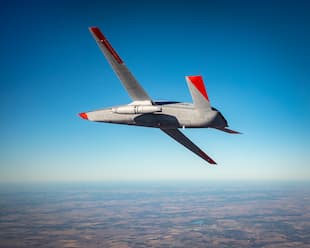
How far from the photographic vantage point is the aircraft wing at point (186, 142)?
56.5 ft

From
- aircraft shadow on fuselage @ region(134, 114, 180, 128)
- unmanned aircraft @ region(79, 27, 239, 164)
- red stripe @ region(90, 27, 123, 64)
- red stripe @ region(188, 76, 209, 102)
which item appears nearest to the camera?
red stripe @ region(188, 76, 209, 102)

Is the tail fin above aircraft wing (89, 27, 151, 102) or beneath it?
beneath

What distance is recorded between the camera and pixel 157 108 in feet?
45.9

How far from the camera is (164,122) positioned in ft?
47.4

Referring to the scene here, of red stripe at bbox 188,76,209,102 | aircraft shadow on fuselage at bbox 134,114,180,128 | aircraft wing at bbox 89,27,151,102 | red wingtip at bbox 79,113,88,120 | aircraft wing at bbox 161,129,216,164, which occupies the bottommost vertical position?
aircraft wing at bbox 161,129,216,164

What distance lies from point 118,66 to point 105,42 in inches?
48.6

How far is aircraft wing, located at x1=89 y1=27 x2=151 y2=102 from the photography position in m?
13.8

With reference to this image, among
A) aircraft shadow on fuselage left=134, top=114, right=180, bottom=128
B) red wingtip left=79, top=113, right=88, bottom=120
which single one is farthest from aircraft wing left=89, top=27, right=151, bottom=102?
red wingtip left=79, top=113, right=88, bottom=120

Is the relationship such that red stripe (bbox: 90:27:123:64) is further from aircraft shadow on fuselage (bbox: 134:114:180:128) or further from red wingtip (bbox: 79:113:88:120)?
red wingtip (bbox: 79:113:88:120)

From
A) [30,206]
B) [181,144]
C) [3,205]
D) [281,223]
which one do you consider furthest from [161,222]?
[181,144]

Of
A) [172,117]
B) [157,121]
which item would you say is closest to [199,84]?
[172,117]

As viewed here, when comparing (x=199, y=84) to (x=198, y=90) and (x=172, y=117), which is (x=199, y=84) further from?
(x=172, y=117)

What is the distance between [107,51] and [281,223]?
562 feet

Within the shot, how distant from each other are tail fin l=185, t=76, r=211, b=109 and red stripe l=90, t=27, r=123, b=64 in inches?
138
